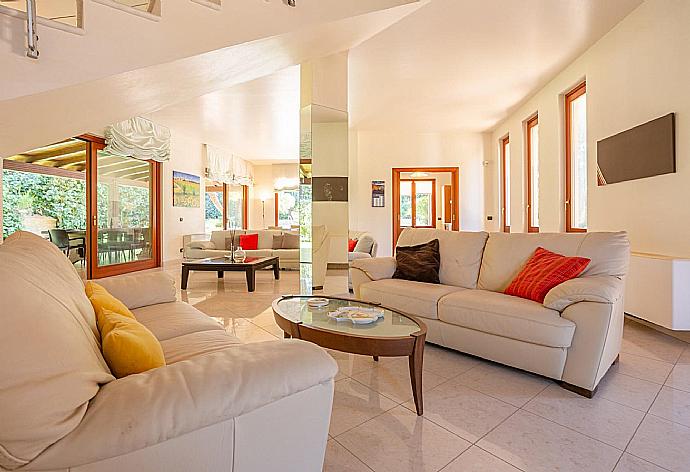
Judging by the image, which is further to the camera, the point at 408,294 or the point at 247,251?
the point at 247,251

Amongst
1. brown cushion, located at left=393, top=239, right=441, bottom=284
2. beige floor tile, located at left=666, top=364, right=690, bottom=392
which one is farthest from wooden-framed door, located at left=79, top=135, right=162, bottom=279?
beige floor tile, located at left=666, top=364, right=690, bottom=392

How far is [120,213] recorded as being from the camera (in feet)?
22.1

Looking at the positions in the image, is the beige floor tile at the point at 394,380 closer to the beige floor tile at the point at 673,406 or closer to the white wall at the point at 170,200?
the beige floor tile at the point at 673,406

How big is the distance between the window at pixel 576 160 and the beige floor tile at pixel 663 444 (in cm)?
354

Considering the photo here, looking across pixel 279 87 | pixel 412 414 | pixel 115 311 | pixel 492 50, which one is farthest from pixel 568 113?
pixel 115 311

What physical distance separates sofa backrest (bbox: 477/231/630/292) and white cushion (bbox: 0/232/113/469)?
2.67 m

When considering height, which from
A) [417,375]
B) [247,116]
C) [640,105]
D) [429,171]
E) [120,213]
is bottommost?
[417,375]

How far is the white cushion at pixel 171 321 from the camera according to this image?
185cm

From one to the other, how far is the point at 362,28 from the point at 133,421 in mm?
3756

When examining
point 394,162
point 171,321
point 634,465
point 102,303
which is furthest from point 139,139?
point 634,465

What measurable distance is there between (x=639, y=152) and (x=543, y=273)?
1.99 metres

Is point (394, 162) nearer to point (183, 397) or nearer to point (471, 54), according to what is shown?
point (471, 54)

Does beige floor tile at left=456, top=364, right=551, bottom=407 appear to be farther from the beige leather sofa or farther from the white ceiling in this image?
the white ceiling

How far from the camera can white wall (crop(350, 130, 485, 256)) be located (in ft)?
27.1
